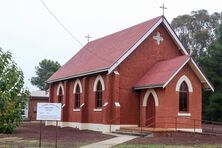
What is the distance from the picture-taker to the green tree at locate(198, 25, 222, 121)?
56.1 metres

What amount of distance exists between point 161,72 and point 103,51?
28.4 ft

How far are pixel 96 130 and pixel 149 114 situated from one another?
495 centimetres

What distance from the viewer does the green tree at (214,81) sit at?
56094mm

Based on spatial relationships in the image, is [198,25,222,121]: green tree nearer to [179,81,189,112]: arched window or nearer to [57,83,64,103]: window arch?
[57,83,64,103]: window arch

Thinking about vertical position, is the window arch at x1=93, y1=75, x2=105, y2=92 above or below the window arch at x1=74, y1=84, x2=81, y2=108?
above

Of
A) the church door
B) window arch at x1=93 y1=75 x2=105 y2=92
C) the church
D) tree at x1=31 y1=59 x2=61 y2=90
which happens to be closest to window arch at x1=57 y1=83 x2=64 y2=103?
the church

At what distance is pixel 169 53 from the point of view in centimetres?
3769

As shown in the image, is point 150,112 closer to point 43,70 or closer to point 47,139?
point 47,139

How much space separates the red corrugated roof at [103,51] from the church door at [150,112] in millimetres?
4085

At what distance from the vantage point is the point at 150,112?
3434 cm

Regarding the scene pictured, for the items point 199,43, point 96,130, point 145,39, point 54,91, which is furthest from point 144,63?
point 199,43

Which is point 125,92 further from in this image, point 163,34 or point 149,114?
point 163,34

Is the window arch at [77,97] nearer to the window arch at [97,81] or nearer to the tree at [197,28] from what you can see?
the window arch at [97,81]

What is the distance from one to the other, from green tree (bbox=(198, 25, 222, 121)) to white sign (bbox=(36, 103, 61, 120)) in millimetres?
36570
